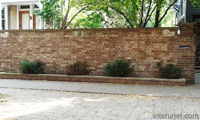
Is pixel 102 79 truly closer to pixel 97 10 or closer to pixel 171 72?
pixel 171 72

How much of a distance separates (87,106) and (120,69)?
170 inches

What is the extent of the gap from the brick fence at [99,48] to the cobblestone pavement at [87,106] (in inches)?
130

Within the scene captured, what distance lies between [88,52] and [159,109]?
236 inches

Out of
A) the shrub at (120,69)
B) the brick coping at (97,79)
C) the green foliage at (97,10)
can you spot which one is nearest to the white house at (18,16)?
the green foliage at (97,10)

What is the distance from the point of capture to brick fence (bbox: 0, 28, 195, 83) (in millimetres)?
10078

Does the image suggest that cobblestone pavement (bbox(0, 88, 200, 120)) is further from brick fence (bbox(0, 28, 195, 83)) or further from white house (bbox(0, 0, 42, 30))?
white house (bbox(0, 0, 42, 30))

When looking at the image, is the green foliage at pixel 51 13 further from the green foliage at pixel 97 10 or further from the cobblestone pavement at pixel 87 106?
the cobblestone pavement at pixel 87 106

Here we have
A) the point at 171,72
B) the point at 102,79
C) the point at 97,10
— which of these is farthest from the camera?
the point at 97,10

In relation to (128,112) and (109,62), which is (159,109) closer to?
(128,112)

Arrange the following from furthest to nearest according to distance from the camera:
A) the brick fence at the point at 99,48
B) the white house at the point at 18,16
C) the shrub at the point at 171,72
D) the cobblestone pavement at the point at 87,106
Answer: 1. the white house at the point at 18,16
2. the brick fence at the point at 99,48
3. the shrub at the point at 171,72
4. the cobblestone pavement at the point at 87,106

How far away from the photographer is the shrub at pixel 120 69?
10203 millimetres

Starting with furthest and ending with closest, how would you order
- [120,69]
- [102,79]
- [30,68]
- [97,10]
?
1. [97,10]
2. [30,68]
3. [102,79]
4. [120,69]

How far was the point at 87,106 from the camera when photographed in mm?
6137

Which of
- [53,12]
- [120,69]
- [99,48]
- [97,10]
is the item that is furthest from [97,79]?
[53,12]
